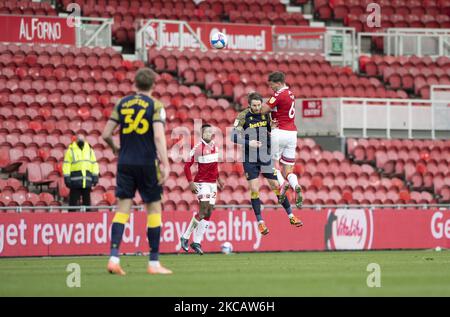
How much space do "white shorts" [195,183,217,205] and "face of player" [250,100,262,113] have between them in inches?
75.7

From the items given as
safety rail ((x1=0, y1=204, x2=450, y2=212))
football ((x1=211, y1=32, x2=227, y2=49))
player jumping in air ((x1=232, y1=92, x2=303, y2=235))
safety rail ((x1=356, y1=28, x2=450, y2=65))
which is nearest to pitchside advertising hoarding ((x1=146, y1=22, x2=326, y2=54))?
safety rail ((x1=356, y1=28, x2=450, y2=65))

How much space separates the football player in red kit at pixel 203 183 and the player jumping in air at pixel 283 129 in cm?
144

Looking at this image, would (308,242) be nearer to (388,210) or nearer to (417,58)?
(388,210)

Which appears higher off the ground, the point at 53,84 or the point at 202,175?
the point at 53,84

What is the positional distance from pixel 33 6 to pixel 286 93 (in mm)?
14812

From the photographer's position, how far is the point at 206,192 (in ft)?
65.4

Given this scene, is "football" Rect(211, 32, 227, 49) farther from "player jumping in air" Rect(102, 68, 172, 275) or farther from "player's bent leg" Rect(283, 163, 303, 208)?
"player jumping in air" Rect(102, 68, 172, 275)

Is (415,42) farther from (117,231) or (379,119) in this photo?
(117,231)

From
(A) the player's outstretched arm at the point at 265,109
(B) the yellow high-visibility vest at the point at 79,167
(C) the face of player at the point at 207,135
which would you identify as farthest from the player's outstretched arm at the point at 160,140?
(B) the yellow high-visibility vest at the point at 79,167

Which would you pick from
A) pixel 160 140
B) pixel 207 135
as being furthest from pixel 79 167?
pixel 160 140

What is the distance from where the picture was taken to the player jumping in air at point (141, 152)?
1302 cm

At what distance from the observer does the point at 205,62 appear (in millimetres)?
31531
